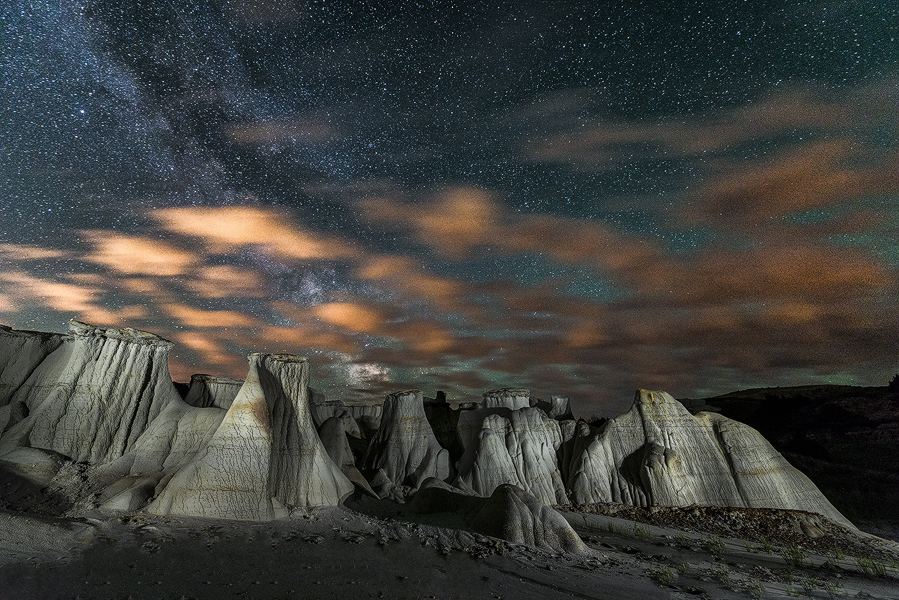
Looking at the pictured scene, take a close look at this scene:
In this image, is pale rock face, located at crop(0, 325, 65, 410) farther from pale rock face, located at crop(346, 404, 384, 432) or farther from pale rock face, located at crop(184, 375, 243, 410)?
pale rock face, located at crop(346, 404, 384, 432)

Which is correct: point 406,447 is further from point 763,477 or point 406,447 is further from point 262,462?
point 763,477

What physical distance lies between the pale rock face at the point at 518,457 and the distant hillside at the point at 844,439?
83.2 ft

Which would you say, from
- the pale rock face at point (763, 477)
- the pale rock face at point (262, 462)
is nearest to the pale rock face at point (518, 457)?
the pale rock face at point (763, 477)

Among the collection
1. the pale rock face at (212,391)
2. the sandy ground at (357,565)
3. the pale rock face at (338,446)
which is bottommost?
the sandy ground at (357,565)

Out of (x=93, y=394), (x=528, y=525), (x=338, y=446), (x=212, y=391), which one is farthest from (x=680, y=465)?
(x=93, y=394)

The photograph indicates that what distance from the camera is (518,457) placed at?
35.2 m

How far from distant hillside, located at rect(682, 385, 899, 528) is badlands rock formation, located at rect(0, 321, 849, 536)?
1584 cm

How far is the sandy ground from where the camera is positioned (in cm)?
1073

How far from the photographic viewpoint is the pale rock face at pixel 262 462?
17.5 metres

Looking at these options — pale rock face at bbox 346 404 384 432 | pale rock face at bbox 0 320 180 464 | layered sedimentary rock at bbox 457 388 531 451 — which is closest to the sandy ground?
pale rock face at bbox 0 320 180 464

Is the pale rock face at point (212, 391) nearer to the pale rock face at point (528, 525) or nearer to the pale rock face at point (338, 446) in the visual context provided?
the pale rock face at point (338, 446)

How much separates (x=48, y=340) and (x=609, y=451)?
41.1m

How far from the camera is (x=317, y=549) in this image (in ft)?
47.4

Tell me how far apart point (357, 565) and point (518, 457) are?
23.9 m
